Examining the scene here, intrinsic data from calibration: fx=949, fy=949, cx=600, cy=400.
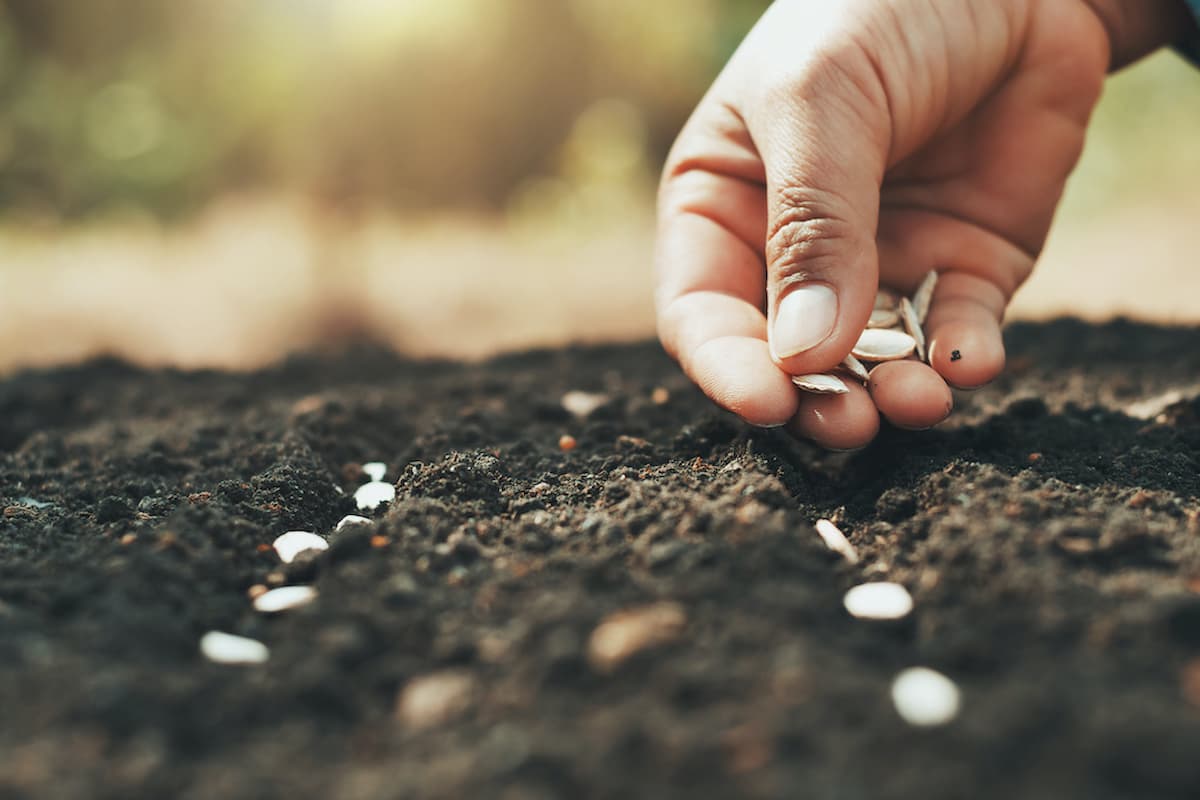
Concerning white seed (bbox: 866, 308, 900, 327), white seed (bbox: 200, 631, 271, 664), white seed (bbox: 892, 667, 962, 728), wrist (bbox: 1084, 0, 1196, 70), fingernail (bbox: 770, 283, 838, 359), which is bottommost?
white seed (bbox: 892, 667, 962, 728)

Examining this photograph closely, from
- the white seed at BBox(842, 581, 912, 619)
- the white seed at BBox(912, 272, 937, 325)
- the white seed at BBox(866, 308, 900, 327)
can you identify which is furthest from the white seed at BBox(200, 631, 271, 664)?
the white seed at BBox(912, 272, 937, 325)

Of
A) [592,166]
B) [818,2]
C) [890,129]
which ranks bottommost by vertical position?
[592,166]

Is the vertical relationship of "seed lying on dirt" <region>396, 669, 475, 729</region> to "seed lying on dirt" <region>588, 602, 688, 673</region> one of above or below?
below

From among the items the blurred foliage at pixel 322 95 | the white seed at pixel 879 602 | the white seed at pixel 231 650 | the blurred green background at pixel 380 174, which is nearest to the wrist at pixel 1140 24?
the blurred green background at pixel 380 174

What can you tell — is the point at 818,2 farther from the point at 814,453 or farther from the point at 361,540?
the point at 361,540

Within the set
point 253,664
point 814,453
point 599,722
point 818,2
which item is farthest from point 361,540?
point 818,2

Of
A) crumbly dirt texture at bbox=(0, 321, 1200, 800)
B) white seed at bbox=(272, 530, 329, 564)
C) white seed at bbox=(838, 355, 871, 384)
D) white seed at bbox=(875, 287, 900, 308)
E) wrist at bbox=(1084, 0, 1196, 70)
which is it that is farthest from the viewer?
wrist at bbox=(1084, 0, 1196, 70)

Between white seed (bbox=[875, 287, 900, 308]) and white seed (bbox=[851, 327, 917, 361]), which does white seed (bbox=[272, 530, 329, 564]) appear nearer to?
white seed (bbox=[851, 327, 917, 361])

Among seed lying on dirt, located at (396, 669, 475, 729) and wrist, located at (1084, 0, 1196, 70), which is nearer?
seed lying on dirt, located at (396, 669, 475, 729)
